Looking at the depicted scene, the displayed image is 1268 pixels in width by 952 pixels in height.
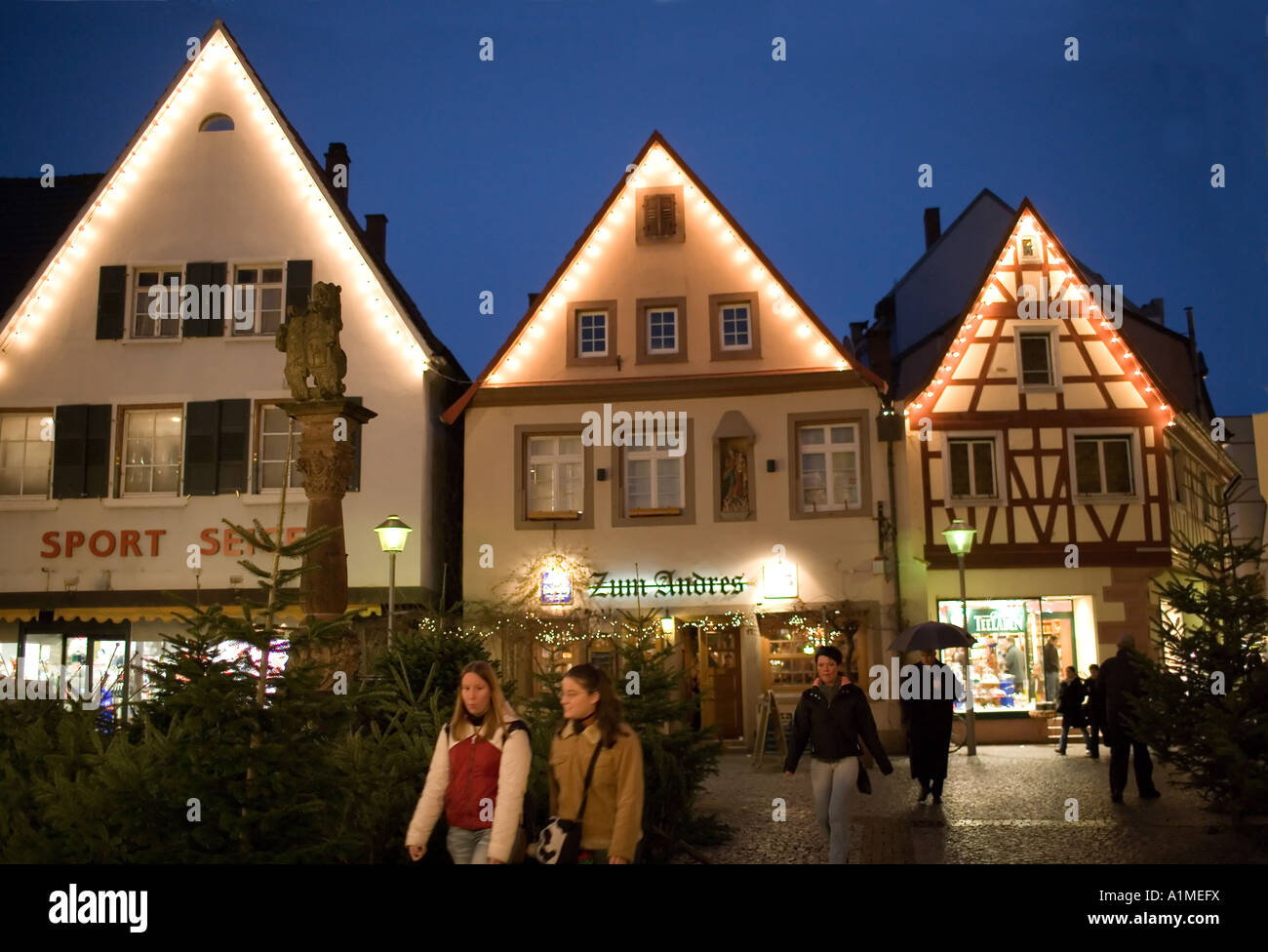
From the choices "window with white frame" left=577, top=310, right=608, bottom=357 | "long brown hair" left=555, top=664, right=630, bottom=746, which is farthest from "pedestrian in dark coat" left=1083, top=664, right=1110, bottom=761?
"long brown hair" left=555, top=664, right=630, bottom=746

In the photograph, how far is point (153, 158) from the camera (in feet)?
81.6

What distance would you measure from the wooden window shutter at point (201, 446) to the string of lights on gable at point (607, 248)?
5.06 meters

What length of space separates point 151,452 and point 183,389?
1.30 metres

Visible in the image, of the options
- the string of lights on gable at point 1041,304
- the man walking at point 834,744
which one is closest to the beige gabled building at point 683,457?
the string of lights on gable at point 1041,304

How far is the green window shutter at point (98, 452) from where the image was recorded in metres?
23.8

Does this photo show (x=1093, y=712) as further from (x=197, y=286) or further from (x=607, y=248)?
(x=197, y=286)

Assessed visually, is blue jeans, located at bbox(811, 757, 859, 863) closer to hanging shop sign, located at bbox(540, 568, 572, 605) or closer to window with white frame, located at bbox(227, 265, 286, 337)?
hanging shop sign, located at bbox(540, 568, 572, 605)

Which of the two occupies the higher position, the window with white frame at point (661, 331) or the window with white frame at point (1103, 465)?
the window with white frame at point (661, 331)

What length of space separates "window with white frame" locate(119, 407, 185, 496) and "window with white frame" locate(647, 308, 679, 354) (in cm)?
874

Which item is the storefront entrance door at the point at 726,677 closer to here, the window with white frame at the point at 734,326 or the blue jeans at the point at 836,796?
the window with white frame at the point at 734,326

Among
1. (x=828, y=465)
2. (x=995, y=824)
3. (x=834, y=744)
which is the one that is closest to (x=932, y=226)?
(x=828, y=465)
